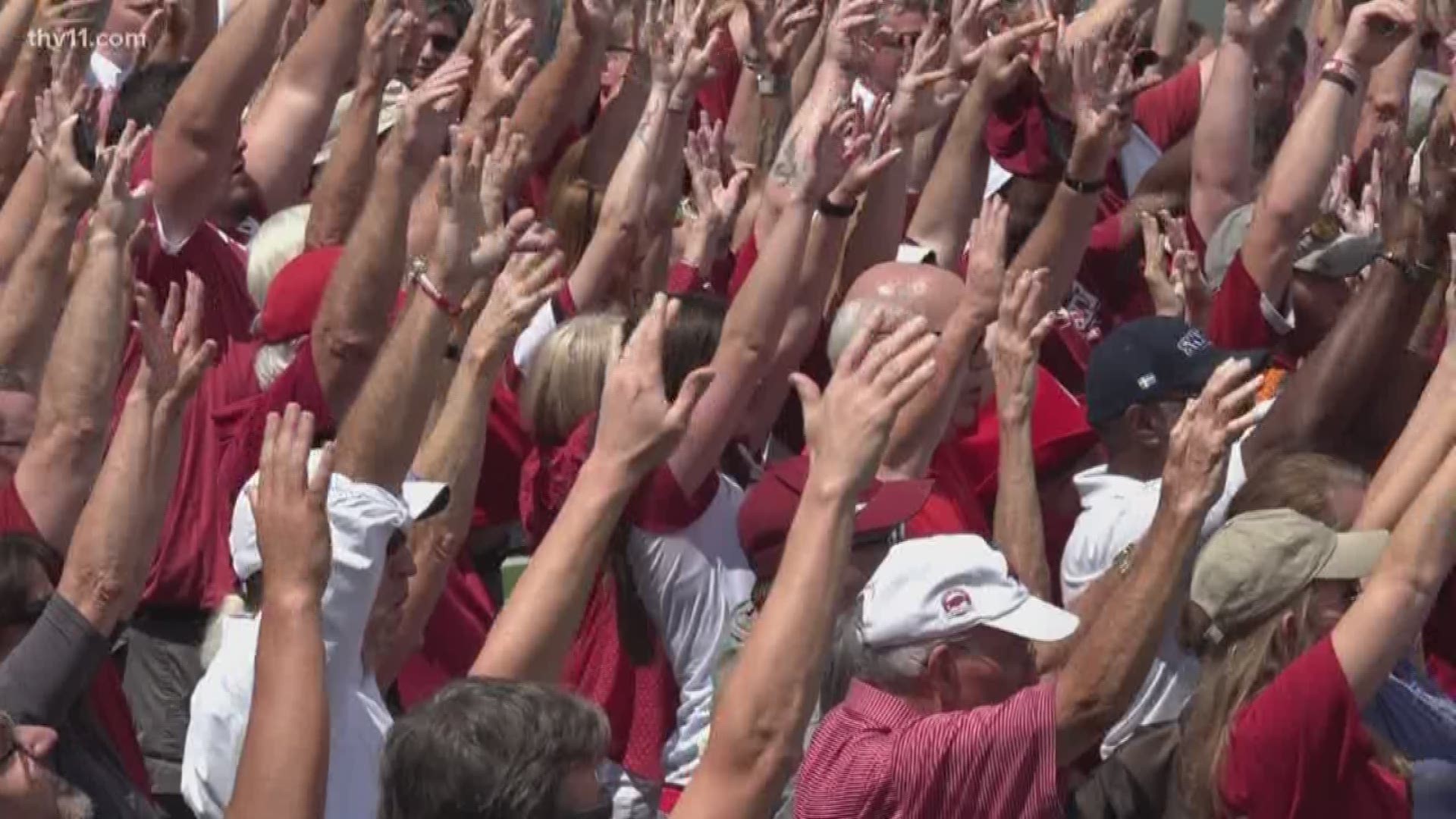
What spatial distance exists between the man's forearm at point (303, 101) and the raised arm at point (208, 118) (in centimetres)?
43

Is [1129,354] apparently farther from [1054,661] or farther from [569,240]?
[569,240]

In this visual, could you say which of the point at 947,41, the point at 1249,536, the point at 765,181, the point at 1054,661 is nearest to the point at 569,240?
the point at 765,181

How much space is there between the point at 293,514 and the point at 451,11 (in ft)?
15.7

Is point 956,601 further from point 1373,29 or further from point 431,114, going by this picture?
point 1373,29

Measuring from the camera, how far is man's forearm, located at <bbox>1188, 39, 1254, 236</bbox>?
737 cm

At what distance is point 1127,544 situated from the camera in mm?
5605

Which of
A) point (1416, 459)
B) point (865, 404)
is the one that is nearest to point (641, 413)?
point (865, 404)

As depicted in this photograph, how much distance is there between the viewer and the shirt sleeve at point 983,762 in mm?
4074

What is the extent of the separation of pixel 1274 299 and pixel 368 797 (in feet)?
9.78

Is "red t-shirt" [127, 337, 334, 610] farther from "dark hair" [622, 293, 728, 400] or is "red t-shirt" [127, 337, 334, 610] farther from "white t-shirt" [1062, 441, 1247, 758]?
"white t-shirt" [1062, 441, 1247, 758]

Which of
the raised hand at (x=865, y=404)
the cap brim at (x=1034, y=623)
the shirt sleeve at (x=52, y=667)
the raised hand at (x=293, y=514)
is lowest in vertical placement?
the shirt sleeve at (x=52, y=667)

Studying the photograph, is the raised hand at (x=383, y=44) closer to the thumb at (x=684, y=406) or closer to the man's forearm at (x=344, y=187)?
the man's forearm at (x=344, y=187)

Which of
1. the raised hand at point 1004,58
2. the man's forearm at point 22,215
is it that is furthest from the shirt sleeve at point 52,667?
the raised hand at point 1004,58

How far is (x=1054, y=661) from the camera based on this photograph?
17.1ft
